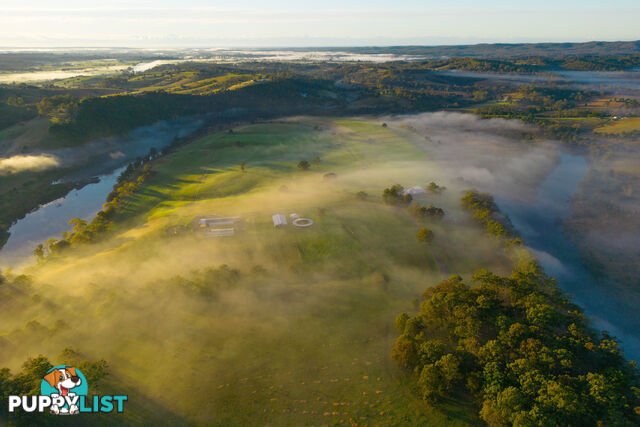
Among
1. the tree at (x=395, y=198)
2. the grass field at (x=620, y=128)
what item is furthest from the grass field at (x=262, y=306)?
the grass field at (x=620, y=128)

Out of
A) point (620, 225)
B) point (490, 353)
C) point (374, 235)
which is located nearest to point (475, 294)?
point (490, 353)

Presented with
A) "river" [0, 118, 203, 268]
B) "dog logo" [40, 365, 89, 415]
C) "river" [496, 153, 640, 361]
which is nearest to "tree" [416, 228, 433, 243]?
"river" [496, 153, 640, 361]

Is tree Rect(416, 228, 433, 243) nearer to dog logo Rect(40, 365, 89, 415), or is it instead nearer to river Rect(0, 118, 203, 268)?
dog logo Rect(40, 365, 89, 415)

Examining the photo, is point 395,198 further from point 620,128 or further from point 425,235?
point 620,128

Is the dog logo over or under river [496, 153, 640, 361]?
over

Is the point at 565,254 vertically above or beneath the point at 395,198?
beneath

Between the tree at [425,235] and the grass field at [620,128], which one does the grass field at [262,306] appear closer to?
the tree at [425,235]

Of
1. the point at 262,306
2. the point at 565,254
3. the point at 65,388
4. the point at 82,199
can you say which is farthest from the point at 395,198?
the point at 82,199
